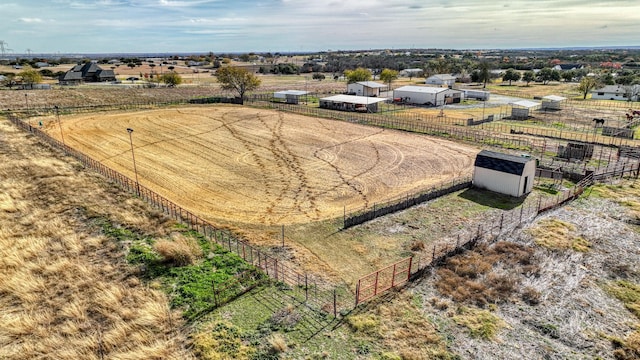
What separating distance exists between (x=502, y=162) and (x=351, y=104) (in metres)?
39.8

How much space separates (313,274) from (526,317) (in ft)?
31.1

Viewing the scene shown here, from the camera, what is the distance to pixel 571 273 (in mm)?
19594

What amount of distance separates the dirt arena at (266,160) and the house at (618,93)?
59.3 meters

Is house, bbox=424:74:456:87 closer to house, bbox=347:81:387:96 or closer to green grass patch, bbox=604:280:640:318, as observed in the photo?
house, bbox=347:81:387:96

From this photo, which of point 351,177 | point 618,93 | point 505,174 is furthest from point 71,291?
point 618,93

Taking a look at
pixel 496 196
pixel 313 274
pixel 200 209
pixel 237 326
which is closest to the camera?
pixel 237 326

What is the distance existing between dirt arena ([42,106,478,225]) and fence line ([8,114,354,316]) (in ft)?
4.34

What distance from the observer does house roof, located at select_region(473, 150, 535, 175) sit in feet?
94.3

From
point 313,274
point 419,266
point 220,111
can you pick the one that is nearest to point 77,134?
point 220,111

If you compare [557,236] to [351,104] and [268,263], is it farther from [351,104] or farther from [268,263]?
[351,104]

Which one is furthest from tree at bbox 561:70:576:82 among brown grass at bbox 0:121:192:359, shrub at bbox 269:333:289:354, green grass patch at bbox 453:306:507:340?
shrub at bbox 269:333:289:354

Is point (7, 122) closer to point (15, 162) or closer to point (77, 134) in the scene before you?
point (77, 134)

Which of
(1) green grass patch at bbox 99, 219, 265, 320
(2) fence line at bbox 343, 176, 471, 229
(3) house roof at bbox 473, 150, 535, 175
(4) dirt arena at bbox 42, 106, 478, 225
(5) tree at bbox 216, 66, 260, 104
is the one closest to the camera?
(1) green grass patch at bbox 99, 219, 265, 320

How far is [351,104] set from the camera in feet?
219
